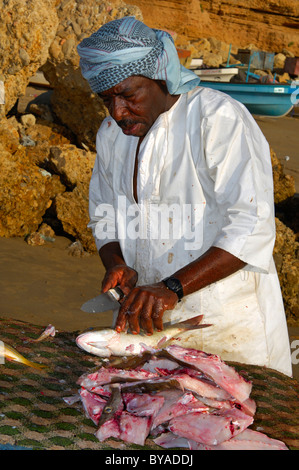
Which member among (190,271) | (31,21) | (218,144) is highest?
(218,144)

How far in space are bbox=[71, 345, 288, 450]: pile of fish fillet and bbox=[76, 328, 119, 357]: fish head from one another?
10cm

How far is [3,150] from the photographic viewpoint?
7.05 m

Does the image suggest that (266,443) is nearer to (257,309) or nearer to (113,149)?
(257,309)

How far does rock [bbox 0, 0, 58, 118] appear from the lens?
24.0 feet

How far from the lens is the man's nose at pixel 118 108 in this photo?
2525 mm

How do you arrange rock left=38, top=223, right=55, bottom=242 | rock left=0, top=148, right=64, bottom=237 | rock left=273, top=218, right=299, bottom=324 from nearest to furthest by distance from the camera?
rock left=273, top=218, right=299, bottom=324 < rock left=0, top=148, right=64, bottom=237 < rock left=38, top=223, right=55, bottom=242

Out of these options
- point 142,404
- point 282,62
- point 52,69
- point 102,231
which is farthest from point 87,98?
point 282,62

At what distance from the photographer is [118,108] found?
2.53m

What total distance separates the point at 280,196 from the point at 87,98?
3022 millimetres

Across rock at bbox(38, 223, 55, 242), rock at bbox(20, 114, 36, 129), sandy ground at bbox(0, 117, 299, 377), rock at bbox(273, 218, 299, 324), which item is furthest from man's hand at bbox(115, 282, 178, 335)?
rock at bbox(20, 114, 36, 129)

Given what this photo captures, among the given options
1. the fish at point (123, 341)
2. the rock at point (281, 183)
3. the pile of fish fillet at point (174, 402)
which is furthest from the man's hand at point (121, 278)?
the rock at point (281, 183)

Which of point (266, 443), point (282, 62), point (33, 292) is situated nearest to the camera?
point (266, 443)

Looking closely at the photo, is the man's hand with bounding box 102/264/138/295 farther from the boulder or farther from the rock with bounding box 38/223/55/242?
the rock with bounding box 38/223/55/242

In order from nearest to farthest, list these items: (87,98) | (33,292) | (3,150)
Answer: (33,292) < (3,150) < (87,98)
